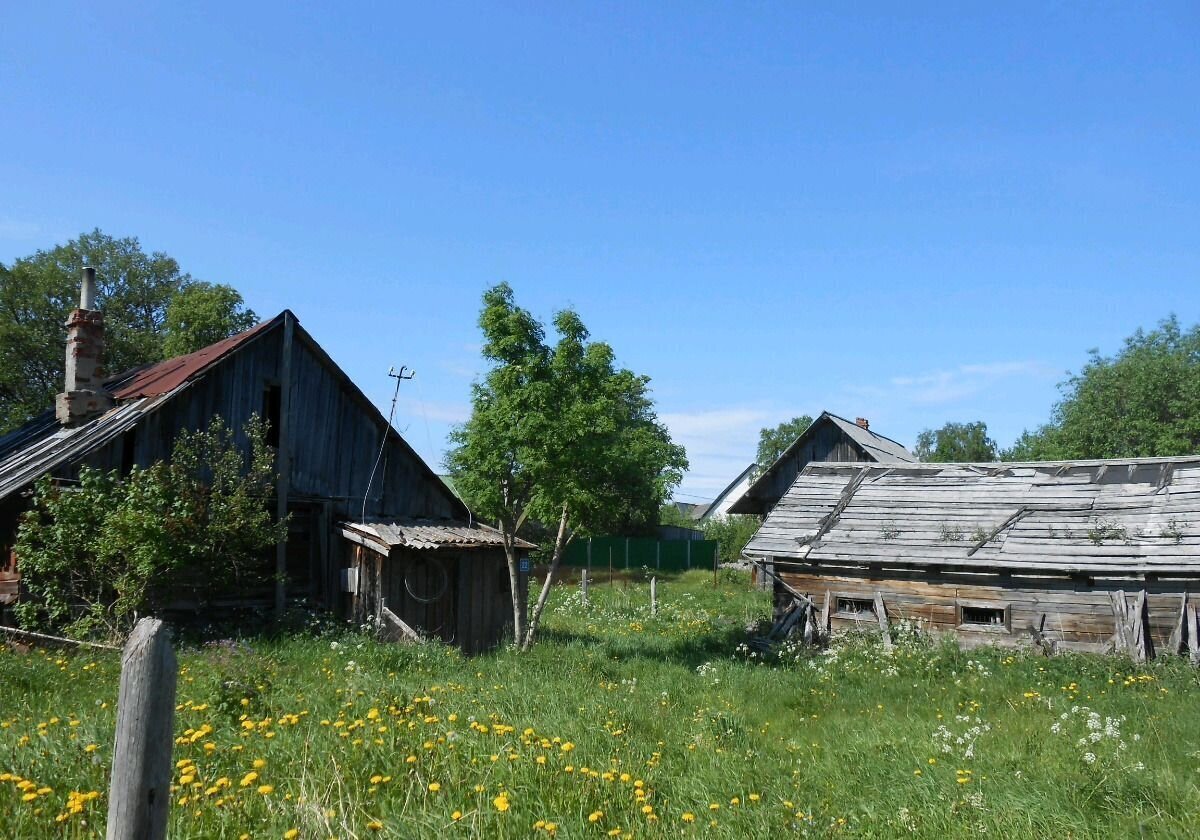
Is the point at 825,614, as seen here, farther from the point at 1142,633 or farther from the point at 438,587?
the point at 438,587

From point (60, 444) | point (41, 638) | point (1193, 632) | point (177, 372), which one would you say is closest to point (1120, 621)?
point (1193, 632)

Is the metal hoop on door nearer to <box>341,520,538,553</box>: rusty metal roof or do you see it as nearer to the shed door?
the shed door

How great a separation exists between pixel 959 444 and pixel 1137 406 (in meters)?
30.6

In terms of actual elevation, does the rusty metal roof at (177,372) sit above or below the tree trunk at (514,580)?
above

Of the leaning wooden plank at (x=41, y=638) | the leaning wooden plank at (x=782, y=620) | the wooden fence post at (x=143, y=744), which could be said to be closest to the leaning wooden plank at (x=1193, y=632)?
the leaning wooden plank at (x=782, y=620)

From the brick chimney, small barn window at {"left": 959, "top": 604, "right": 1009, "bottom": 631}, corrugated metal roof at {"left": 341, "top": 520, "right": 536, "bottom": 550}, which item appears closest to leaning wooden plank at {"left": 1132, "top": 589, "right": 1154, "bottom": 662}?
small barn window at {"left": 959, "top": 604, "right": 1009, "bottom": 631}

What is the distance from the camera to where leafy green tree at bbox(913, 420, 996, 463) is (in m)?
73.6

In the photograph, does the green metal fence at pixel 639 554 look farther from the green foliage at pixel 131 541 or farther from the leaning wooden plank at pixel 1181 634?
the leaning wooden plank at pixel 1181 634

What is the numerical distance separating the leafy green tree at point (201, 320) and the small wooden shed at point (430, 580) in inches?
777

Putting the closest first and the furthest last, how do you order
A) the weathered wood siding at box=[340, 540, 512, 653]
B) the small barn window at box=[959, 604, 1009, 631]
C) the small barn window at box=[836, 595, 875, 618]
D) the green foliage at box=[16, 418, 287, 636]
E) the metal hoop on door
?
the green foliage at box=[16, 418, 287, 636]
the weathered wood siding at box=[340, 540, 512, 653]
the metal hoop on door
the small barn window at box=[959, 604, 1009, 631]
the small barn window at box=[836, 595, 875, 618]

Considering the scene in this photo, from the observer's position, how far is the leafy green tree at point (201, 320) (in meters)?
34.7

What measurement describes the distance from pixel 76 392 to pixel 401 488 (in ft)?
21.3

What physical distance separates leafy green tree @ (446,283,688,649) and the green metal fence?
23008 millimetres

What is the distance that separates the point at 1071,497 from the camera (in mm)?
19141
